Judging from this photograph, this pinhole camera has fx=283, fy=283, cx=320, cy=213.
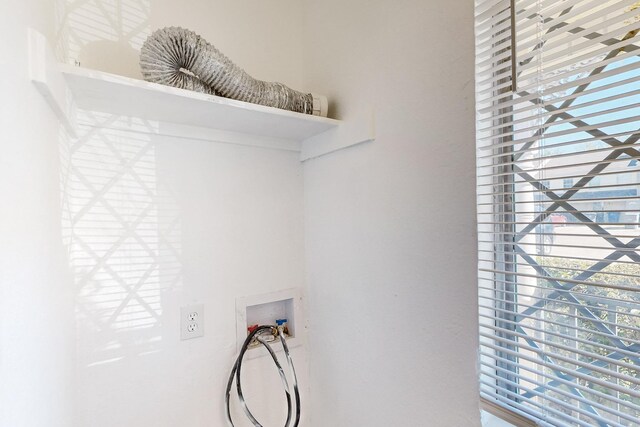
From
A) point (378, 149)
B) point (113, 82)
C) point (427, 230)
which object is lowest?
point (427, 230)

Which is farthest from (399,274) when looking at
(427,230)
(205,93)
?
(205,93)

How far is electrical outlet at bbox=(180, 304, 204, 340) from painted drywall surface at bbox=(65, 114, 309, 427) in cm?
2

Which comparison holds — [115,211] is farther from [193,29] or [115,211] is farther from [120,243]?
[193,29]

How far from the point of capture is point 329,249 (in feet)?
4.03

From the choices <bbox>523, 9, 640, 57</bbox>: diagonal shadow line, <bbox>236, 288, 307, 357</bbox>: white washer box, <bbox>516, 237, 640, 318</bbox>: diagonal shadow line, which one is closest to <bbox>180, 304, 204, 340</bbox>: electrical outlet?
<bbox>236, 288, 307, 357</bbox>: white washer box

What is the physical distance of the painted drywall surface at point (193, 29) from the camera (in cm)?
92

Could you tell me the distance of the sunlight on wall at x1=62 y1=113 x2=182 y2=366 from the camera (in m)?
0.91

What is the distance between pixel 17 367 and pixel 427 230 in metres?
0.91

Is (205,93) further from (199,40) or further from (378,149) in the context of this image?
(378,149)

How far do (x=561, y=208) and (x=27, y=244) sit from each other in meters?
1.09

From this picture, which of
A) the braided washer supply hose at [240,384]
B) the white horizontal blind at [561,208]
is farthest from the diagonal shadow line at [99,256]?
the white horizontal blind at [561,208]

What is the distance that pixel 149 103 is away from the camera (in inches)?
35.4

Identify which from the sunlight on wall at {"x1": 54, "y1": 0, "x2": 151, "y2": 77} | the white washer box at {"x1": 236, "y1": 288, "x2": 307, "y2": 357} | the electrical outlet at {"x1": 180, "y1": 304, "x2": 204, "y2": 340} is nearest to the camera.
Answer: the sunlight on wall at {"x1": 54, "y1": 0, "x2": 151, "y2": 77}

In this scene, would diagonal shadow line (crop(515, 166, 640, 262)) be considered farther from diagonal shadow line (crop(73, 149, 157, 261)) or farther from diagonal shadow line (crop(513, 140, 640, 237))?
diagonal shadow line (crop(73, 149, 157, 261))
